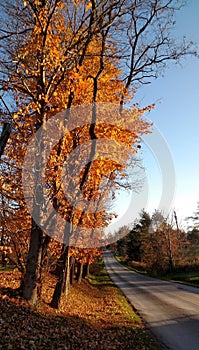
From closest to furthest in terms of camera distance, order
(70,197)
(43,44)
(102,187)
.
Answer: (43,44) → (70,197) → (102,187)

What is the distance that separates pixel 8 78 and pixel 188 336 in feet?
33.5

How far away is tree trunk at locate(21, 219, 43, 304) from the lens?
9141mm

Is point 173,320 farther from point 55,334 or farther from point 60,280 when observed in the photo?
point 55,334

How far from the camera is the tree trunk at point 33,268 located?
360 inches

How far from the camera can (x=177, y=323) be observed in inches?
436

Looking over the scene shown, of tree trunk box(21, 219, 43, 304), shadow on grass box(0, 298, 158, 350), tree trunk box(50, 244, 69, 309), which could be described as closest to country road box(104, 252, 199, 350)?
shadow on grass box(0, 298, 158, 350)

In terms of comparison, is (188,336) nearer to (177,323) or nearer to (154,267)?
(177,323)

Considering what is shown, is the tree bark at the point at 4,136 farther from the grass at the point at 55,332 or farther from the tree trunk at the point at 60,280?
the tree trunk at the point at 60,280

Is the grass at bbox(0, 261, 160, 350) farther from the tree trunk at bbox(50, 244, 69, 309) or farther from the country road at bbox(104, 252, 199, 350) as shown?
the country road at bbox(104, 252, 199, 350)

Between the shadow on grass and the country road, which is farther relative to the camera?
the country road

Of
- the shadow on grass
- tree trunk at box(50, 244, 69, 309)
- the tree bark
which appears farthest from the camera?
tree trunk at box(50, 244, 69, 309)

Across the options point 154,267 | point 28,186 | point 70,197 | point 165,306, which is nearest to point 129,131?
point 70,197

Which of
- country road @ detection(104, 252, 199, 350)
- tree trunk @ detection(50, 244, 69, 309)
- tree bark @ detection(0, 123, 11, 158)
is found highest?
tree bark @ detection(0, 123, 11, 158)

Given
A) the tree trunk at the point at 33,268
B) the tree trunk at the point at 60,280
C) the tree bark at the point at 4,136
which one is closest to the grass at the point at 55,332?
the tree trunk at the point at 33,268
